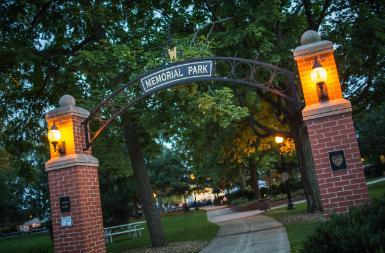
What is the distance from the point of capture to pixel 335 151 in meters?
7.48

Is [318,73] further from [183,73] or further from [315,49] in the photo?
[183,73]

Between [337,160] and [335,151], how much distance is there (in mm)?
169

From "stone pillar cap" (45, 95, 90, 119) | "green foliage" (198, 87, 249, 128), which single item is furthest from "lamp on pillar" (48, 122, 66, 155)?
A: "green foliage" (198, 87, 249, 128)

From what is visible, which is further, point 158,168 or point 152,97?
point 158,168

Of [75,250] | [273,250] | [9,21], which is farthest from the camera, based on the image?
[9,21]

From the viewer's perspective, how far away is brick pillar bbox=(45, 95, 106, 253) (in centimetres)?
865

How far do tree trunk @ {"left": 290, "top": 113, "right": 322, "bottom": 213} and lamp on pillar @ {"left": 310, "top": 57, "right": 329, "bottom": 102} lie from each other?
9.10 m

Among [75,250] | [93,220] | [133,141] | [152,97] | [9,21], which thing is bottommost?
[75,250]

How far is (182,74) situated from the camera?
874cm

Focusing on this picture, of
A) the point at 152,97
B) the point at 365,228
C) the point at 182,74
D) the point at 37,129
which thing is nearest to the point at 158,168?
the point at 37,129

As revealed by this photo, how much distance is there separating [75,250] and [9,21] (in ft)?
28.5

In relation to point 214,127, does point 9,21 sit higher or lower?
higher

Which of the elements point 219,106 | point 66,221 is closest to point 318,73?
point 219,106

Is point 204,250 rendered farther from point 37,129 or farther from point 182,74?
point 37,129
